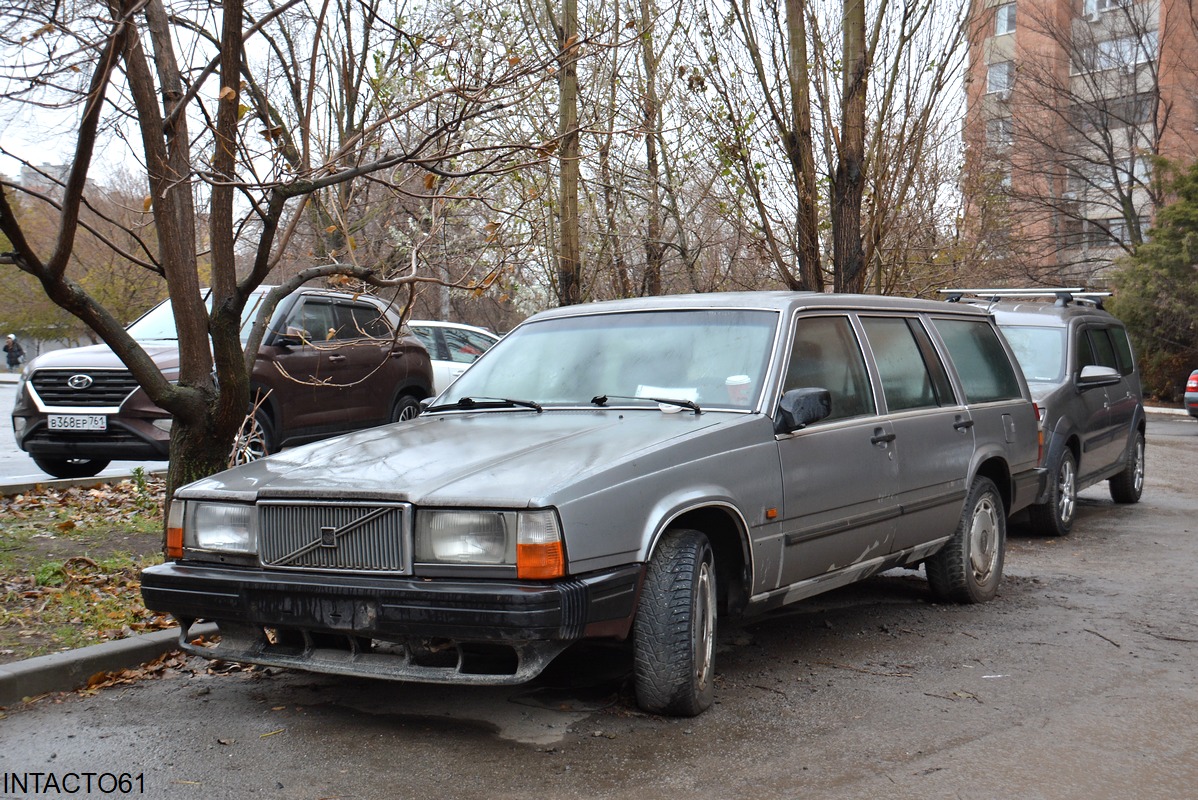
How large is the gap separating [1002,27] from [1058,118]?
13.4 metres

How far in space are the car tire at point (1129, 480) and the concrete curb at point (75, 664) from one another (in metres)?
8.77

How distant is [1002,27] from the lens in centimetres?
4853

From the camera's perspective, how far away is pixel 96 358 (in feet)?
33.6

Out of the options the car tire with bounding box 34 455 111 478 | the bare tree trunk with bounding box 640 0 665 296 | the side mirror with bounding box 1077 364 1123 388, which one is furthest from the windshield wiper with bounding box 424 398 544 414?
the bare tree trunk with bounding box 640 0 665 296

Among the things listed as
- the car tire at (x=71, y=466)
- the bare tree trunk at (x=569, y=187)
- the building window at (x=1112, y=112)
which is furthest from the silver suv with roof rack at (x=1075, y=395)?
the building window at (x=1112, y=112)

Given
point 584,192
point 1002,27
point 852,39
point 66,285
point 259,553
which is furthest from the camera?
point 1002,27

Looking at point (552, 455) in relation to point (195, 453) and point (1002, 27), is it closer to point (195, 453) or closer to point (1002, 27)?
point (195, 453)

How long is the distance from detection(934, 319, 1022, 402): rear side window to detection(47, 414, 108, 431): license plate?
679cm

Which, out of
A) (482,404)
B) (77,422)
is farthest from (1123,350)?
(77,422)

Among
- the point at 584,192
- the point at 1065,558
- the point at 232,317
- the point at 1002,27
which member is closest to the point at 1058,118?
the point at 1002,27

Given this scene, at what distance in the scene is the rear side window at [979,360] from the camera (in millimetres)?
6930

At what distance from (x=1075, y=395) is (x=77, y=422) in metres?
8.16

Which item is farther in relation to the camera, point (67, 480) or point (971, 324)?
point (67, 480)

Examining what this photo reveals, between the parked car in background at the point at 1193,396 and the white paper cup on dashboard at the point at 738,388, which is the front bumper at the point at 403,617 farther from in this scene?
the parked car in background at the point at 1193,396
